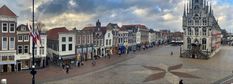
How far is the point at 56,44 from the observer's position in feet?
201

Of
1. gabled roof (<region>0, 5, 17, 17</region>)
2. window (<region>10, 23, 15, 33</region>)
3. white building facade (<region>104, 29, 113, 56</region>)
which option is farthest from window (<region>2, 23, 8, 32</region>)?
white building facade (<region>104, 29, 113, 56</region>)

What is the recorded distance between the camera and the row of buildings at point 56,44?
4953cm

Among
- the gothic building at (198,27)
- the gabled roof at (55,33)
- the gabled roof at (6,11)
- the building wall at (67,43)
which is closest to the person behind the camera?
the gabled roof at (6,11)

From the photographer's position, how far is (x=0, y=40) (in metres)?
48.5

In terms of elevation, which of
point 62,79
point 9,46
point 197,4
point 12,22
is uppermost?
point 197,4

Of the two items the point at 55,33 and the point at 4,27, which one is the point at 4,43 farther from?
the point at 55,33

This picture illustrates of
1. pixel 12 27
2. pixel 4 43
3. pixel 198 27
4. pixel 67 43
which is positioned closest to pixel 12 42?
pixel 4 43

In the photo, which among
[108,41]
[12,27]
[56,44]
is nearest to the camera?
[12,27]

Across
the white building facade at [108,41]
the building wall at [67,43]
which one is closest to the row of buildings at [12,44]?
the building wall at [67,43]

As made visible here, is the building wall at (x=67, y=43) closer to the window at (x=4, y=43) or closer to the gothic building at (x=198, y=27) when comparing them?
the window at (x=4, y=43)

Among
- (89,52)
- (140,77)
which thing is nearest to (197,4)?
(89,52)

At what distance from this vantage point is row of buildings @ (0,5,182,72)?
4953 cm

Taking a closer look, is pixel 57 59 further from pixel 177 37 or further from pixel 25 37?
pixel 177 37

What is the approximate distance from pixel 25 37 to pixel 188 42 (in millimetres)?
50392
